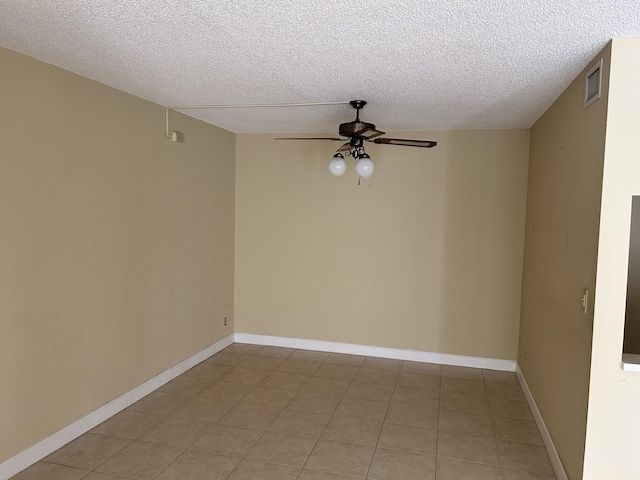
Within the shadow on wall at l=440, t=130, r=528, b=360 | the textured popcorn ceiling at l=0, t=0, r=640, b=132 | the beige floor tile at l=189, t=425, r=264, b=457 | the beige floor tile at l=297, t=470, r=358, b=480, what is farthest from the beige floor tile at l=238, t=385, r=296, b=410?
the textured popcorn ceiling at l=0, t=0, r=640, b=132

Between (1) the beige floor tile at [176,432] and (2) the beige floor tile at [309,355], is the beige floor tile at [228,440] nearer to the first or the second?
(1) the beige floor tile at [176,432]

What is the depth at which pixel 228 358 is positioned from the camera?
15.1 ft

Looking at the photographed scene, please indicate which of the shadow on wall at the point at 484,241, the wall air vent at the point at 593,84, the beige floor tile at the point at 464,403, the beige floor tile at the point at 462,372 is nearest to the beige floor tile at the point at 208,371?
the beige floor tile at the point at 464,403

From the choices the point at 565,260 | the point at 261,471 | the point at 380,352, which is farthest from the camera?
the point at 380,352

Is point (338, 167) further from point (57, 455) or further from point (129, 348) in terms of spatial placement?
point (57, 455)

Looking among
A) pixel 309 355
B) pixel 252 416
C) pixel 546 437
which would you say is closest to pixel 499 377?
pixel 546 437

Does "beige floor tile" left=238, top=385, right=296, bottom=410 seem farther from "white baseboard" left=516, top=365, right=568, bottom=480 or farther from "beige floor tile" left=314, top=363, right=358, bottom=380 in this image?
"white baseboard" left=516, top=365, right=568, bottom=480

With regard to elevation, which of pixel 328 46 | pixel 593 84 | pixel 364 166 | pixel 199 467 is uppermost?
pixel 328 46

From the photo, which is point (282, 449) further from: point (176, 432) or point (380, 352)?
point (380, 352)

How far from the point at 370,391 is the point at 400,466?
1.14 metres

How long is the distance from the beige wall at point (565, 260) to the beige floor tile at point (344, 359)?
1.58 metres

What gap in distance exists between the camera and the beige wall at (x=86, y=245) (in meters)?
2.50

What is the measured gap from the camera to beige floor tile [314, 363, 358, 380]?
166 inches

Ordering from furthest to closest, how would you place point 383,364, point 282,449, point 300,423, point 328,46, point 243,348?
point 243,348 → point 383,364 → point 300,423 → point 282,449 → point 328,46
